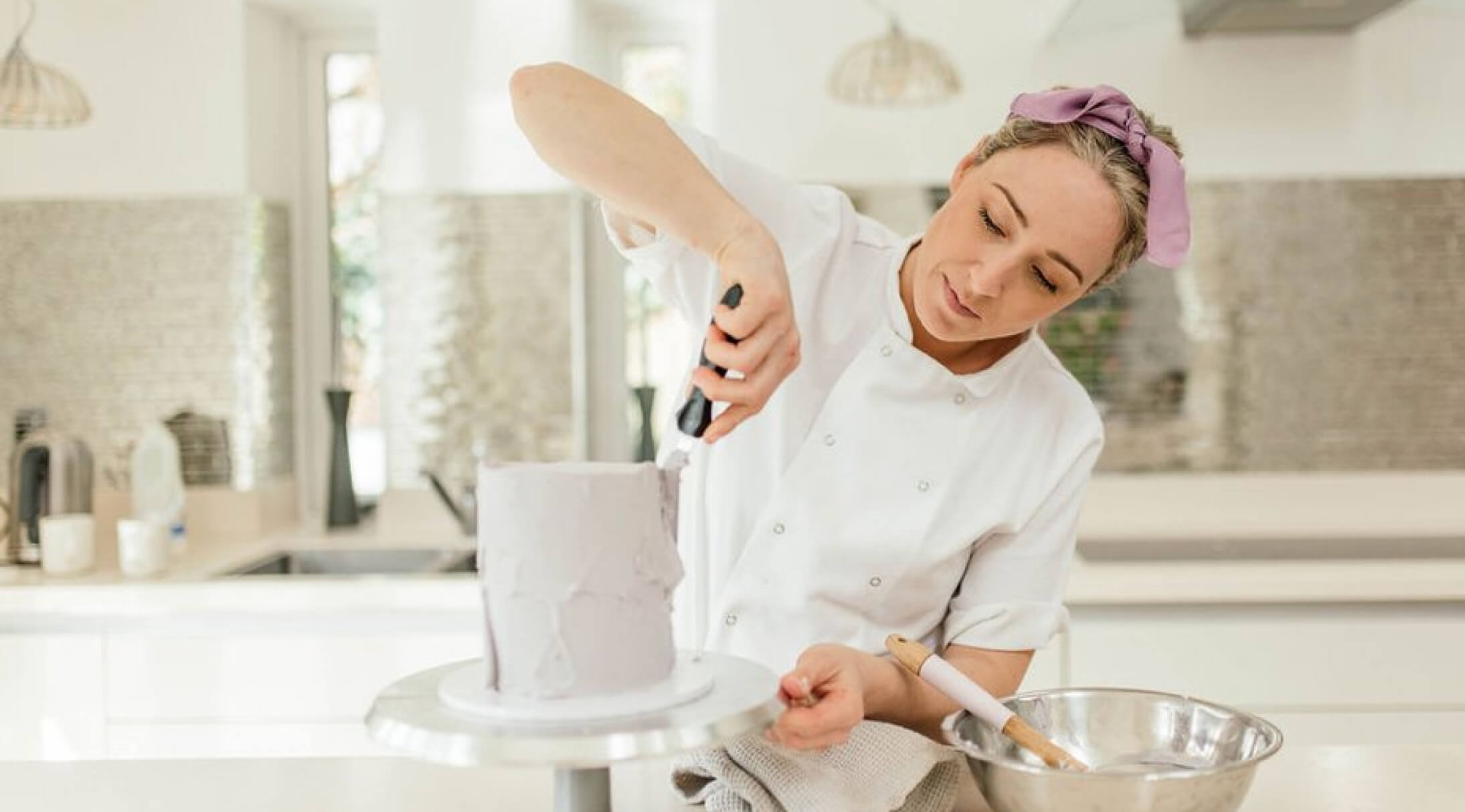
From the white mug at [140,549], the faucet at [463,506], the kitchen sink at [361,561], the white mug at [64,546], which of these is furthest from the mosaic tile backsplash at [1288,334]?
Result: the white mug at [64,546]

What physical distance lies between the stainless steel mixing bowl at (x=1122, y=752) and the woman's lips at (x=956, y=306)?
31 centimetres

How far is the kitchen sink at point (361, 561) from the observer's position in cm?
291

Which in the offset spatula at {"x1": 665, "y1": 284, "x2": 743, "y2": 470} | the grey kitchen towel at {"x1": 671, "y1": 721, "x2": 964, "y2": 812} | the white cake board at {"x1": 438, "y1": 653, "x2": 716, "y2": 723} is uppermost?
the offset spatula at {"x1": 665, "y1": 284, "x2": 743, "y2": 470}

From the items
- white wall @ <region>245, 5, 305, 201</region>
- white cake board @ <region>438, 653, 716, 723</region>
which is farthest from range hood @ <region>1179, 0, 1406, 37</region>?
white cake board @ <region>438, 653, 716, 723</region>

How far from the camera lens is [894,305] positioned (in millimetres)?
1311

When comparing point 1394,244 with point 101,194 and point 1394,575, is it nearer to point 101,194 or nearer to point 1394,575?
point 1394,575

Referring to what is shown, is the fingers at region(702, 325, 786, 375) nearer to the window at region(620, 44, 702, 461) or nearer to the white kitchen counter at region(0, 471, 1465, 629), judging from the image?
the white kitchen counter at region(0, 471, 1465, 629)

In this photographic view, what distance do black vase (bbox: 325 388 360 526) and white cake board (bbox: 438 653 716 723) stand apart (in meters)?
2.35

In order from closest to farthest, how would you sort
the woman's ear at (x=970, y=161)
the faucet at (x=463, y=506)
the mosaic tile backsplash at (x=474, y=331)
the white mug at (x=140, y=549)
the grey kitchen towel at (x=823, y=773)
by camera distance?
the grey kitchen towel at (x=823, y=773) < the woman's ear at (x=970, y=161) < the white mug at (x=140, y=549) < the faucet at (x=463, y=506) < the mosaic tile backsplash at (x=474, y=331)

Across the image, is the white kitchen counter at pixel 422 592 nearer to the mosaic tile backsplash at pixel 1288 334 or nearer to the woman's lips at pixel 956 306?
the mosaic tile backsplash at pixel 1288 334

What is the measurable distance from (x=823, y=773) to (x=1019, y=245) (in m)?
0.45

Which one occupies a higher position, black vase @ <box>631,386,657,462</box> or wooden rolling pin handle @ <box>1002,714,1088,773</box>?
black vase @ <box>631,386,657,462</box>

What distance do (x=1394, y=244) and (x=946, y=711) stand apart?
226cm

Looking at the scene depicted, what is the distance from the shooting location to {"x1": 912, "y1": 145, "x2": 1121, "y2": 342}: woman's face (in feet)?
3.74
